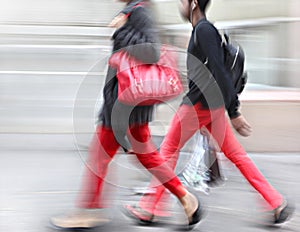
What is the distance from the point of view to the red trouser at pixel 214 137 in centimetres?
470

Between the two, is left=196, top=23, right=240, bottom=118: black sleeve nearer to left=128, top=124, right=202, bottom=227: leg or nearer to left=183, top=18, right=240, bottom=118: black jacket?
left=183, top=18, right=240, bottom=118: black jacket

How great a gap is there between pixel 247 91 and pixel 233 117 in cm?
292

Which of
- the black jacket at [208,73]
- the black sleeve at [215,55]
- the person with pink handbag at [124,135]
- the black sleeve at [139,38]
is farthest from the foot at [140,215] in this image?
the black sleeve at [139,38]

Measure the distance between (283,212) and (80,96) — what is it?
1.88 m

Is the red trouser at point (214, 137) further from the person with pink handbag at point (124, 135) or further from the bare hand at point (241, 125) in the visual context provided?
the person with pink handbag at point (124, 135)

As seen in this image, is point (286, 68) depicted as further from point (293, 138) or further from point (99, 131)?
point (99, 131)

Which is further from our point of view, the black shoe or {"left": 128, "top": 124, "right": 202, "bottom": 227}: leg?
the black shoe

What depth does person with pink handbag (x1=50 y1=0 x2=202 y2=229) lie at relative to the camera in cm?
440

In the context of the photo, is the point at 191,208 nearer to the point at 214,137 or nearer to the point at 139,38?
the point at 214,137

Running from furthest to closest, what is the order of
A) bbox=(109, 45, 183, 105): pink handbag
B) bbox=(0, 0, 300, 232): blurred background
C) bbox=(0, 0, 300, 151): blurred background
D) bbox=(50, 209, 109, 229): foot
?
bbox=(0, 0, 300, 151): blurred background → bbox=(0, 0, 300, 232): blurred background → bbox=(50, 209, 109, 229): foot → bbox=(109, 45, 183, 105): pink handbag

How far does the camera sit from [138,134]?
15.0 ft

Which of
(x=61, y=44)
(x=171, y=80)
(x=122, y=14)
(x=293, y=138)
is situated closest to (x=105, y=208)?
(x=171, y=80)

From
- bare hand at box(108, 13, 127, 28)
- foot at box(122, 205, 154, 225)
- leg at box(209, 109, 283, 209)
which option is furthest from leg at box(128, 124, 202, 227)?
bare hand at box(108, 13, 127, 28)

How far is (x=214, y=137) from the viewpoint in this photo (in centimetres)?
478
